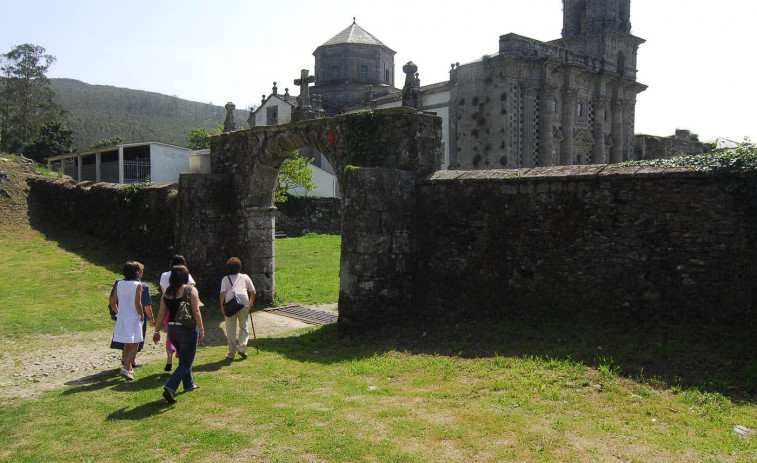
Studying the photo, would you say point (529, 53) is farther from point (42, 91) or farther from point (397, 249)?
point (42, 91)

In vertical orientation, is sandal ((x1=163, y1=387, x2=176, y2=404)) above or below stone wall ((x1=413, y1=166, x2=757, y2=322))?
below

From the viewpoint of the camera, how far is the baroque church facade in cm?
3120

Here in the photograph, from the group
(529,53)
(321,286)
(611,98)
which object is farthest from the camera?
(611,98)

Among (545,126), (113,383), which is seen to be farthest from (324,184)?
(113,383)

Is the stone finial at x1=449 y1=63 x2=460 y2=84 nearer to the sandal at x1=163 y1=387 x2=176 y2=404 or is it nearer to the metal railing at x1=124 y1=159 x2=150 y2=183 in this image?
the metal railing at x1=124 y1=159 x2=150 y2=183

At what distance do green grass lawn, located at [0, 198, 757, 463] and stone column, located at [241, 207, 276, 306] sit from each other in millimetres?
4231

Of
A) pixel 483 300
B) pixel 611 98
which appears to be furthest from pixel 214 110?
pixel 483 300

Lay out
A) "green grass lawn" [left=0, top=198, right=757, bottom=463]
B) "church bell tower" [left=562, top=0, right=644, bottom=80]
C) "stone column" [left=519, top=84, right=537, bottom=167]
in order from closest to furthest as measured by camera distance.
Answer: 1. "green grass lawn" [left=0, top=198, right=757, bottom=463]
2. "stone column" [left=519, top=84, right=537, bottom=167]
3. "church bell tower" [left=562, top=0, right=644, bottom=80]

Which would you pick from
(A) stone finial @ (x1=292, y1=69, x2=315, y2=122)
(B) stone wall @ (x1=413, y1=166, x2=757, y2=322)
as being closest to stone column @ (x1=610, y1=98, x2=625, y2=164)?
(A) stone finial @ (x1=292, y1=69, x2=315, y2=122)

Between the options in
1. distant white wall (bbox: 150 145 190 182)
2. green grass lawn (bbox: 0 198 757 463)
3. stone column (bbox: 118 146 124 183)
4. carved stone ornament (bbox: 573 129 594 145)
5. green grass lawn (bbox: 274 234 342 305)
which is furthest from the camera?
carved stone ornament (bbox: 573 129 594 145)

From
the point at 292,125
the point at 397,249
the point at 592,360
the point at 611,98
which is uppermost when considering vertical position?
the point at 611,98

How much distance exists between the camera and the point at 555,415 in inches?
198

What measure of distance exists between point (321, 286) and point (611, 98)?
101 ft

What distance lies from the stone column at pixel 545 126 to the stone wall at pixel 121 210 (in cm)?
2250
